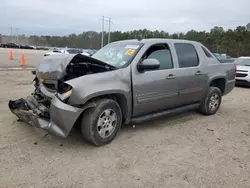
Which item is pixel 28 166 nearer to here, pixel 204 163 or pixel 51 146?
pixel 51 146

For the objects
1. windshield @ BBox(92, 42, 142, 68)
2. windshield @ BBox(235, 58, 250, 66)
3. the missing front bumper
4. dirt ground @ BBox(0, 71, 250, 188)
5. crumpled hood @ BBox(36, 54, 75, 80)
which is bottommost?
dirt ground @ BBox(0, 71, 250, 188)

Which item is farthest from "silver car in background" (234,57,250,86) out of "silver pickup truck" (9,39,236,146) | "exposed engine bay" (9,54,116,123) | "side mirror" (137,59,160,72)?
"exposed engine bay" (9,54,116,123)

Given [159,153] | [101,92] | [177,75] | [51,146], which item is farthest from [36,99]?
[177,75]

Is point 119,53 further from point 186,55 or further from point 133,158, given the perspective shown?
point 133,158

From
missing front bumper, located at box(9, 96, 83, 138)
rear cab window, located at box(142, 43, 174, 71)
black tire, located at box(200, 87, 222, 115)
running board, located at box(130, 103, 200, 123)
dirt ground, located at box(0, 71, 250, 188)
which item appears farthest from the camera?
black tire, located at box(200, 87, 222, 115)

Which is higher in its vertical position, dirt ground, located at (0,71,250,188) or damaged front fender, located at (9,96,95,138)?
damaged front fender, located at (9,96,95,138)

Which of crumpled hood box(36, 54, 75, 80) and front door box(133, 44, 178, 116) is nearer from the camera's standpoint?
crumpled hood box(36, 54, 75, 80)

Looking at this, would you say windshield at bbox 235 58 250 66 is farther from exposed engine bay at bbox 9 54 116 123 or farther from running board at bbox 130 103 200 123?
exposed engine bay at bbox 9 54 116 123

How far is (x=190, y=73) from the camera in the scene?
509 cm

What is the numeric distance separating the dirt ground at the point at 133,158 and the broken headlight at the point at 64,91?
84 centimetres

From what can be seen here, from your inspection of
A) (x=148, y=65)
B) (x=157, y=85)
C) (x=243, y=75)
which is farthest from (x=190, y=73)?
(x=243, y=75)

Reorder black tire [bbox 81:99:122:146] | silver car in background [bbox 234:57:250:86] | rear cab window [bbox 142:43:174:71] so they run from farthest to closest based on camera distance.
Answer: silver car in background [bbox 234:57:250:86], rear cab window [bbox 142:43:174:71], black tire [bbox 81:99:122:146]

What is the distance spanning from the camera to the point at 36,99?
4.29 meters

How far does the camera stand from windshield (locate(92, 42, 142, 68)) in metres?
4.28
